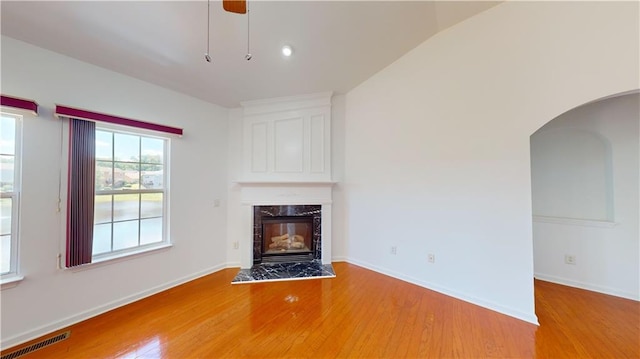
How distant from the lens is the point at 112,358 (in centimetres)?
185

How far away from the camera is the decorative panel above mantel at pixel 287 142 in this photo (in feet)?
12.6

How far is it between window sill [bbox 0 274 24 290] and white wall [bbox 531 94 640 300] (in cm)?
581

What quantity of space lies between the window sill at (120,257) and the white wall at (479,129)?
2963mm

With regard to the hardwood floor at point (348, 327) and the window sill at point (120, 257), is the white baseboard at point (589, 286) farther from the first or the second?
the window sill at point (120, 257)

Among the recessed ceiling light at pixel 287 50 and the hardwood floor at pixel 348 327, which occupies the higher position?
the recessed ceiling light at pixel 287 50

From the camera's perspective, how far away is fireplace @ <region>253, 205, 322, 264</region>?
3902 mm

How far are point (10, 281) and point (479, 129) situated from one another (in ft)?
15.6

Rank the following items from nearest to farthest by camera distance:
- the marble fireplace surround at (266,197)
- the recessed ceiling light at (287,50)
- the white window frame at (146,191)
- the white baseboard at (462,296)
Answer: the white baseboard at (462,296)
the white window frame at (146,191)
the recessed ceiling light at (287,50)
the marble fireplace surround at (266,197)

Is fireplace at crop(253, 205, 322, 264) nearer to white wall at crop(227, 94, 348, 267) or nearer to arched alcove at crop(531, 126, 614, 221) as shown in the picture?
white wall at crop(227, 94, 348, 267)

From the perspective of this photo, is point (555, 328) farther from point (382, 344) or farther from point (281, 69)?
point (281, 69)

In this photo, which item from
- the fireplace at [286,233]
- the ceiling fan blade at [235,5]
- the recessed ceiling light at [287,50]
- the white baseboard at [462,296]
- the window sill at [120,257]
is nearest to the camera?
the ceiling fan blade at [235,5]

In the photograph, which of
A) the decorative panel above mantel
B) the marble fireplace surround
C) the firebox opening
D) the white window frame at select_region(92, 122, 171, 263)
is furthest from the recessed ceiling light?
the firebox opening

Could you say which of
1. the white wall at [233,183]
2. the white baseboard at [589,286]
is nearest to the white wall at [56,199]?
the white wall at [233,183]

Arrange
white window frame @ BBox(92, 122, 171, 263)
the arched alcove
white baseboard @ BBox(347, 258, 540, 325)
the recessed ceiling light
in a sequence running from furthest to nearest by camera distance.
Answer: the arched alcove < the recessed ceiling light < white window frame @ BBox(92, 122, 171, 263) < white baseboard @ BBox(347, 258, 540, 325)
